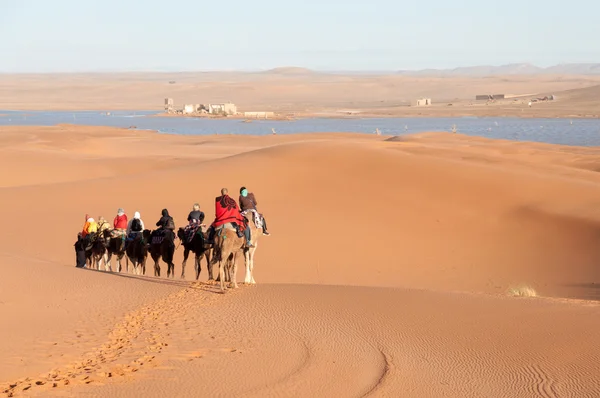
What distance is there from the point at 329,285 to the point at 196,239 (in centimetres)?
300

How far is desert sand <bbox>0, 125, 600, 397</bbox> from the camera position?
973 cm

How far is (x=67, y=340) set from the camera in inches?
439

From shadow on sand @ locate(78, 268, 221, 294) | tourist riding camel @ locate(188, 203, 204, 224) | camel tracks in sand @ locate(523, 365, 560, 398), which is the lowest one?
shadow on sand @ locate(78, 268, 221, 294)

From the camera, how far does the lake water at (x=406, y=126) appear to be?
6812cm

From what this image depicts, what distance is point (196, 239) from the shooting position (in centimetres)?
1756

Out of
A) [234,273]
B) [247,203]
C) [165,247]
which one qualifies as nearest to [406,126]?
[165,247]

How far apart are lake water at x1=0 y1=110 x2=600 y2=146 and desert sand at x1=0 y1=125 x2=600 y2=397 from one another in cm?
2329

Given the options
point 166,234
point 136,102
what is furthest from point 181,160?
point 136,102

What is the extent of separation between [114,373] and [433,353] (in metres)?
3.62

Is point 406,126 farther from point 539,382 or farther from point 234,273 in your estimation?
point 539,382

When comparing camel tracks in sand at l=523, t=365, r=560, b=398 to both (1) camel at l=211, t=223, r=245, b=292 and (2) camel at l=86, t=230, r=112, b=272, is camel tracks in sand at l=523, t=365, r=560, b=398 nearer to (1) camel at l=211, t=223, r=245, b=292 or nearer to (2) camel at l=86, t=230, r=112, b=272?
(1) camel at l=211, t=223, r=245, b=292

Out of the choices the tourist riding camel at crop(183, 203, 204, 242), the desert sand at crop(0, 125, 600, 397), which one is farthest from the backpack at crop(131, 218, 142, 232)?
the tourist riding camel at crop(183, 203, 204, 242)

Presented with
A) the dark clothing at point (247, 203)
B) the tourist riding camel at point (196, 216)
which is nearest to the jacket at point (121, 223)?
the tourist riding camel at point (196, 216)

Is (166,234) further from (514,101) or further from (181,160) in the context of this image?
(514,101)
